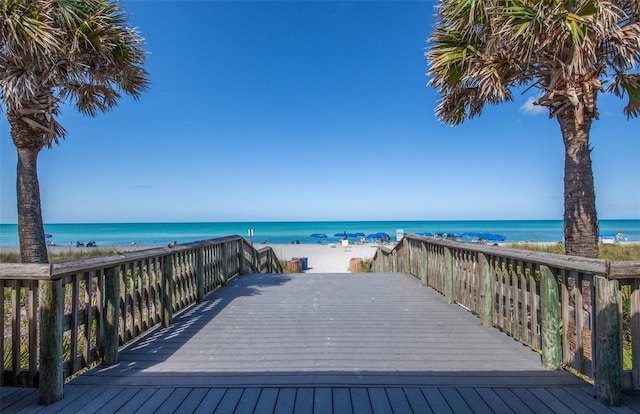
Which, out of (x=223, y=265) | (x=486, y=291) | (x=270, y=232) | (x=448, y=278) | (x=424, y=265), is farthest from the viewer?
(x=270, y=232)

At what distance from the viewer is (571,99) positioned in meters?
4.27

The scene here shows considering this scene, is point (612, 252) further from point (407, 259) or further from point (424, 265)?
point (424, 265)

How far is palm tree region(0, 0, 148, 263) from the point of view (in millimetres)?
3957

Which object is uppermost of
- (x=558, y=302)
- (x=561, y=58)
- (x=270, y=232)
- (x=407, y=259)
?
(x=561, y=58)

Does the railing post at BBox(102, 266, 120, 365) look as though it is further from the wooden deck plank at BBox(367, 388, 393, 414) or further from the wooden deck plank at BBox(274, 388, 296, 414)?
the wooden deck plank at BBox(367, 388, 393, 414)

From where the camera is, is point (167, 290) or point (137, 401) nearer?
point (137, 401)

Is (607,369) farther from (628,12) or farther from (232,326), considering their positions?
(628,12)

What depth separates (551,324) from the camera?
2625 millimetres

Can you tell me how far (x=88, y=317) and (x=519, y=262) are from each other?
3874 mm

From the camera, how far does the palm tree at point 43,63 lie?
3.96 m

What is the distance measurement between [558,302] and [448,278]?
2.07 metres

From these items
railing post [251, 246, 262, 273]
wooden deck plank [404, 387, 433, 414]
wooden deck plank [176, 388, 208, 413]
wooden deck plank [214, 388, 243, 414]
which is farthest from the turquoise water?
wooden deck plank [176, 388, 208, 413]

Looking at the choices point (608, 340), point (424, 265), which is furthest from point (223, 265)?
point (608, 340)

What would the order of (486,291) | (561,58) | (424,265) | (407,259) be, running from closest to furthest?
1. (486,291)
2. (561,58)
3. (424,265)
4. (407,259)
